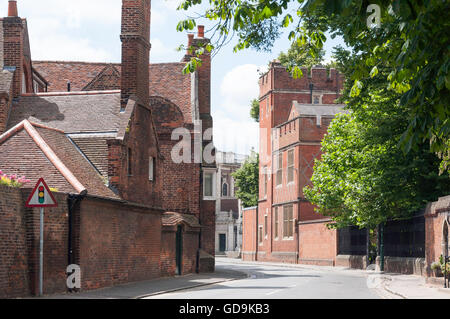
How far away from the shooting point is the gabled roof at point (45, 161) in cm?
2153

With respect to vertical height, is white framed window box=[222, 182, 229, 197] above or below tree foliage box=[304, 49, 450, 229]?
above

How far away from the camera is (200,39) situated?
38.8 meters

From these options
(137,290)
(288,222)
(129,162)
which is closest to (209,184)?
(129,162)

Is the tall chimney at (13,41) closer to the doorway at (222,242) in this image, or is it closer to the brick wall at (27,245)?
the brick wall at (27,245)

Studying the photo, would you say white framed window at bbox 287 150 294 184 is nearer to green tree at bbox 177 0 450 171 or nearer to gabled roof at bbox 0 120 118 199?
gabled roof at bbox 0 120 118 199

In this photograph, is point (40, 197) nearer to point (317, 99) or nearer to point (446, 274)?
point (446, 274)

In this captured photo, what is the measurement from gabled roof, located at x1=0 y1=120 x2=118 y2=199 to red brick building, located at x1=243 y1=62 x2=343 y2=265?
25496mm

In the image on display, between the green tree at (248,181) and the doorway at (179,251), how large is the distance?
43117mm

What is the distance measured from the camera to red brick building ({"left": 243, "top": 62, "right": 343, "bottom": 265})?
2050 inches

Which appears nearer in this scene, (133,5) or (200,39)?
(133,5)

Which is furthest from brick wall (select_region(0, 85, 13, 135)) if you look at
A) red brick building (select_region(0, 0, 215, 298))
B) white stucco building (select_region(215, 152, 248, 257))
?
white stucco building (select_region(215, 152, 248, 257))

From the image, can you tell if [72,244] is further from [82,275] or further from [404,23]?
[404,23]

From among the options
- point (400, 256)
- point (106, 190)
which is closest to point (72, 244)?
point (106, 190)

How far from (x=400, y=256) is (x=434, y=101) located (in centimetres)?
2697
